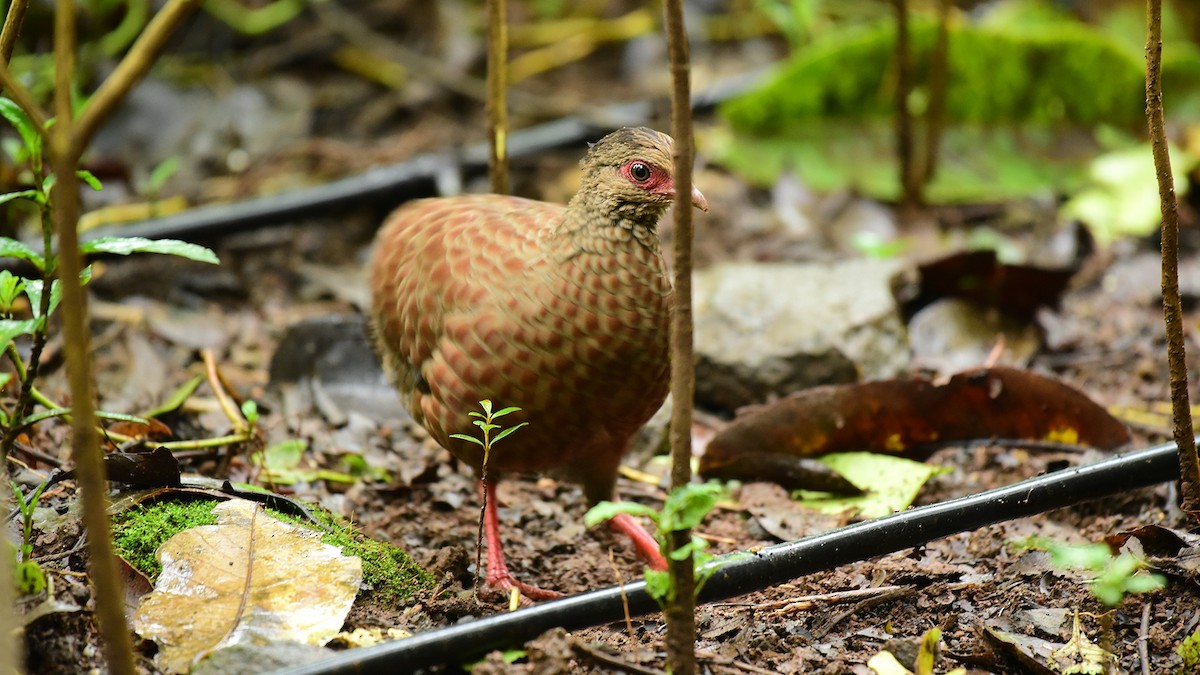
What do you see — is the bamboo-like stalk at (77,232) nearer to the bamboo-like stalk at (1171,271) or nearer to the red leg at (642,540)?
the red leg at (642,540)

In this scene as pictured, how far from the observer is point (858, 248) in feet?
17.6

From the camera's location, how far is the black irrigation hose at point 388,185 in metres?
4.93

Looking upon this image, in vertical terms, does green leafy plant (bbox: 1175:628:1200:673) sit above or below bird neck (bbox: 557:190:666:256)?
below

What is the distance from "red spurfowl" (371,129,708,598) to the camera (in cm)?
282

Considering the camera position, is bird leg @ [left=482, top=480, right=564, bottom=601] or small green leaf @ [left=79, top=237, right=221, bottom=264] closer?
small green leaf @ [left=79, top=237, right=221, bottom=264]

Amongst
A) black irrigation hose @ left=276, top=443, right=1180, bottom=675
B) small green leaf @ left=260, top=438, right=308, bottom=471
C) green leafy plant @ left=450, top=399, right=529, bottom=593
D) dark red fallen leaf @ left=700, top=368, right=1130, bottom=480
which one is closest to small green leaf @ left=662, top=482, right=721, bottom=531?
black irrigation hose @ left=276, top=443, right=1180, bottom=675

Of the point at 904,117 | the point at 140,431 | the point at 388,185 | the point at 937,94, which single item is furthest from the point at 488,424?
the point at 937,94

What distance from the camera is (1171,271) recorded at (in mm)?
2543

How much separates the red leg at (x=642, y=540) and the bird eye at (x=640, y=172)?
0.99m

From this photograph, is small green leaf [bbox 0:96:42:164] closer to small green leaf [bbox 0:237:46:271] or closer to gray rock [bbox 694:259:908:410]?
small green leaf [bbox 0:237:46:271]

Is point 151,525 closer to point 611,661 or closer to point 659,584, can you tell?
point 611,661

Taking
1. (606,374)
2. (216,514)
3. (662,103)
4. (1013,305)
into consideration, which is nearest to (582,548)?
(606,374)

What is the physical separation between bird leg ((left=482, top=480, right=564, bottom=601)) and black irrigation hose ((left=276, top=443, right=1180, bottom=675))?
618 mm

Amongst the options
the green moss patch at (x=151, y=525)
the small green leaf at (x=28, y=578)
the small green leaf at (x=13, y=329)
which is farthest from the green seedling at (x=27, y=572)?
the small green leaf at (x=13, y=329)
